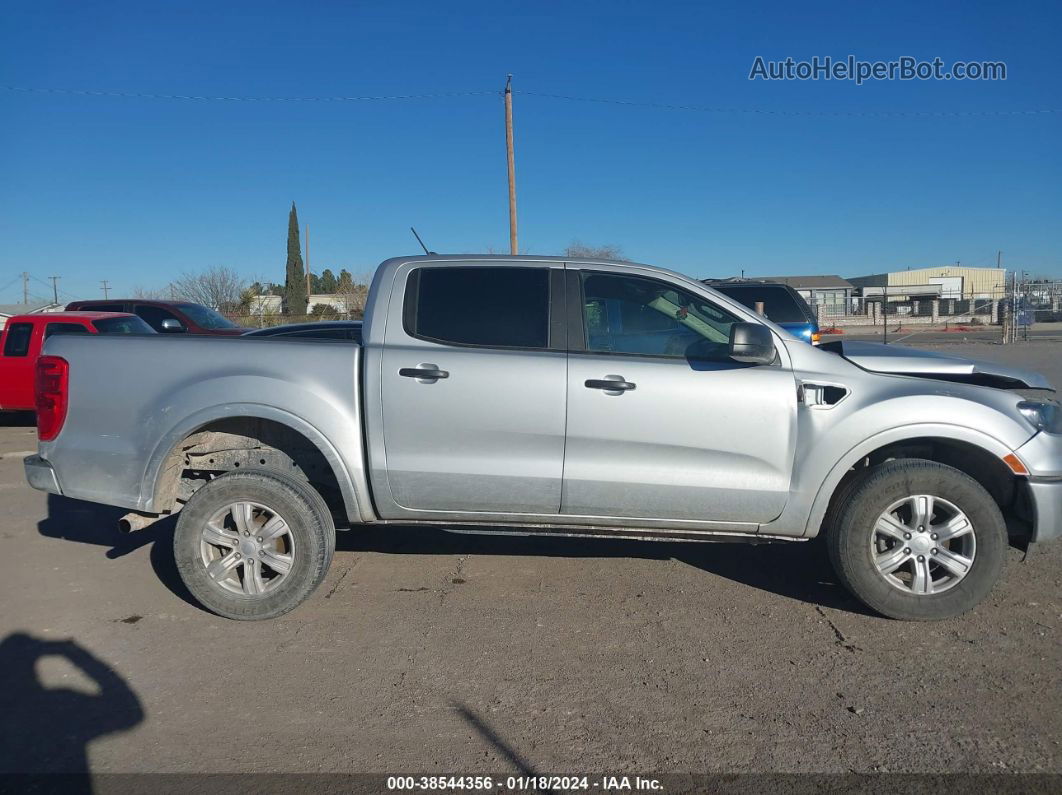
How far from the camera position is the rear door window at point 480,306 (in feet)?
15.1

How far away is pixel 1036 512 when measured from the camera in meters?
4.33

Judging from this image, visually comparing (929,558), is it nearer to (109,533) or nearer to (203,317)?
(109,533)

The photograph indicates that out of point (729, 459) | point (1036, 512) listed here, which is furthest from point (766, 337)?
point (1036, 512)

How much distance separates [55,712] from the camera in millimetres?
3641

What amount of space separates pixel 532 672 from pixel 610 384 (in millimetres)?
1526

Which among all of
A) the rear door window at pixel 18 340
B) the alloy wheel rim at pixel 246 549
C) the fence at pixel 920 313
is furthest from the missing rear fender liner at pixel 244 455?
the fence at pixel 920 313

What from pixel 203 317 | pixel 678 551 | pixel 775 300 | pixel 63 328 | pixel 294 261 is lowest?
pixel 678 551

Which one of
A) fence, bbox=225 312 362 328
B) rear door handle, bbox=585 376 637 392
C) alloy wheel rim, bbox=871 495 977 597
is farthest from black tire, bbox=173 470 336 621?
fence, bbox=225 312 362 328

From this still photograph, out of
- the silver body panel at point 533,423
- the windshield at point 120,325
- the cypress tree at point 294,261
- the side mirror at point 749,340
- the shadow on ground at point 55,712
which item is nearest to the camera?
the shadow on ground at point 55,712

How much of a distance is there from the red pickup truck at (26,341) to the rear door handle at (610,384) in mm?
9280

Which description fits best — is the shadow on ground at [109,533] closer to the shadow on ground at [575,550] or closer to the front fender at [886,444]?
the shadow on ground at [575,550]

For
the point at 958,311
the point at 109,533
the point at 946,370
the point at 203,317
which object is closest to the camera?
the point at 946,370

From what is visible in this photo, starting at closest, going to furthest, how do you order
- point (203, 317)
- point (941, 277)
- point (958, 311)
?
point (203, 317) → point (958, 311) → point (941, 277)

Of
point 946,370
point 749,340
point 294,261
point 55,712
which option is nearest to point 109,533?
point 55,712
